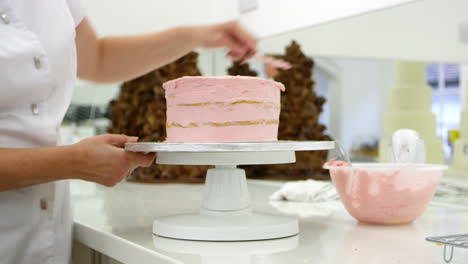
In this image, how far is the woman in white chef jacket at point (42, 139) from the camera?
81 cm

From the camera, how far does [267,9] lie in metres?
2.08

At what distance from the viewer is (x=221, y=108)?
0.86 m

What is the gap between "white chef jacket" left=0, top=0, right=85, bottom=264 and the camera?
2.73 ft

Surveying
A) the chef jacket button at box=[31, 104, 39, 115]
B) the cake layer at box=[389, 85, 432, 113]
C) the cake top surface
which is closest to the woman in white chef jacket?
the chef jacket button at box=[31, 104, 39, 115]

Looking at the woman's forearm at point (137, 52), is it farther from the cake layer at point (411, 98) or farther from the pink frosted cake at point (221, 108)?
the cake layer at point (411, 98)

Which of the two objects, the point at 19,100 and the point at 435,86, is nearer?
the point at 19,100

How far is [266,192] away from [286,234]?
26.9 inches

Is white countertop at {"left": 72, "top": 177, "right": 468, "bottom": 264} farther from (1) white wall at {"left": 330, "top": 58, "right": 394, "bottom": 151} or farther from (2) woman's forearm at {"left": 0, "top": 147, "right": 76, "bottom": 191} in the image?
(1) white wall at {"left": 330, "top": 58, "right": 394, "bottom": 151}

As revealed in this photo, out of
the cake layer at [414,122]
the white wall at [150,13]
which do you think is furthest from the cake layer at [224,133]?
the white wall at [150,13]

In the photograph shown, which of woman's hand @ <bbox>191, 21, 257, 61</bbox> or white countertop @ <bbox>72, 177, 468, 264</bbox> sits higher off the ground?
woman's hand @ <bbox>191, 21, 257, 61</bbox>

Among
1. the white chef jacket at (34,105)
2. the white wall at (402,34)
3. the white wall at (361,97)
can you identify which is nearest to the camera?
the white chef jacket at (34,105)

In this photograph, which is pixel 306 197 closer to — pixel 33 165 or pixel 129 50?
pixel 129 50

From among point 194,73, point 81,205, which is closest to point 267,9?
Answer: point 194,73

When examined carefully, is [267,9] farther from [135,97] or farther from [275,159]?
[275,159]
